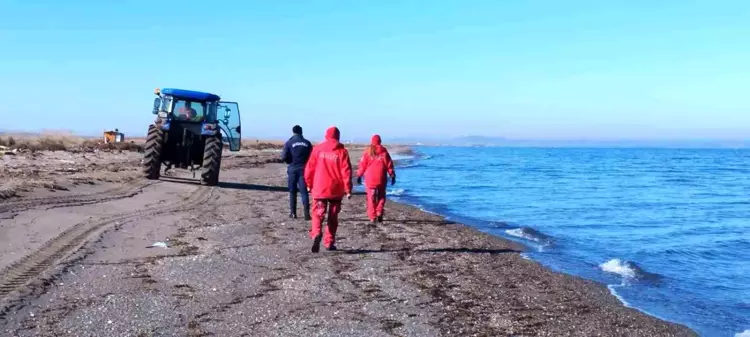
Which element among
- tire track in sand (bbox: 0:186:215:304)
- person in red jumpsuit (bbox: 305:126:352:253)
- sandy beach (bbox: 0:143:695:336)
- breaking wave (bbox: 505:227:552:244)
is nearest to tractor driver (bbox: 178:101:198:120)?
tire track in sand (bbox: 0:186:215:304)

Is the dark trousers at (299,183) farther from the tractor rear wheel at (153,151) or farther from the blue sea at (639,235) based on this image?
the tractor rear wheel at (153,151)

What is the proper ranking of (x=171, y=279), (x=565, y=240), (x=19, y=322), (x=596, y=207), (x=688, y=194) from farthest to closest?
1. (x=688, y=194)
2. (x=596, y=207)
3. (x=565, y=240)
4. (x=171, y=279)
5. (x=19, y=322)

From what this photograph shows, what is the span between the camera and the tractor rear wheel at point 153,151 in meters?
19.1

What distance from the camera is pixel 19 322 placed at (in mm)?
5695

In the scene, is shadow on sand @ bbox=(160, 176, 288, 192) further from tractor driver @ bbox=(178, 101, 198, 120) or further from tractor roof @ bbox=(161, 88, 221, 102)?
tractor roof @ bbox=(161, 88, 221, 102)

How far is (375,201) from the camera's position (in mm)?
13383

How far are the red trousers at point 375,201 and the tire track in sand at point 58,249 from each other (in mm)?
3621

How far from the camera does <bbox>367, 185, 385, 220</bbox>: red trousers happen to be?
13156mm

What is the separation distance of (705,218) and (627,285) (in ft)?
34.4

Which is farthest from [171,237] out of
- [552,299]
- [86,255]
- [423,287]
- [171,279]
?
[552,299]

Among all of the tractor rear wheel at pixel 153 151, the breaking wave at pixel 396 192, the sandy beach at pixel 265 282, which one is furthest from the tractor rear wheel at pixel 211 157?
the breaking wave at pixel 396 192

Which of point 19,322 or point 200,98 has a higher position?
point 200,98

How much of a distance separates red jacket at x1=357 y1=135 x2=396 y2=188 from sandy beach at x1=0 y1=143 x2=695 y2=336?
804 millimetres

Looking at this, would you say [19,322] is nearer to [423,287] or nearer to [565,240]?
[423,287]
